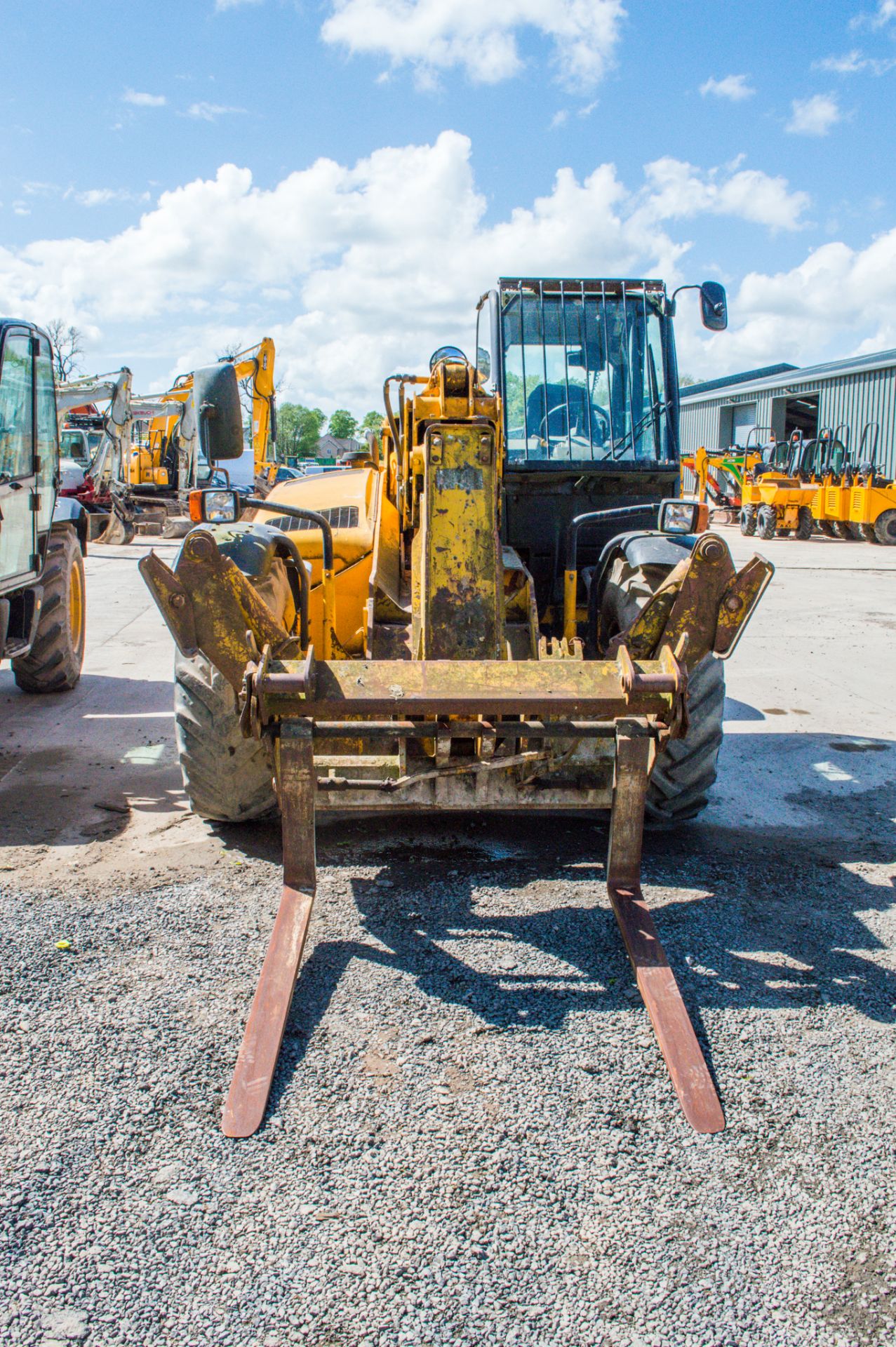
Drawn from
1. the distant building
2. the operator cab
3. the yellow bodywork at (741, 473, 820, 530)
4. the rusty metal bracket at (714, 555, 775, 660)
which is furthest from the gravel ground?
the distant building

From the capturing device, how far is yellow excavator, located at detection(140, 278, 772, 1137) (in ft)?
11.3

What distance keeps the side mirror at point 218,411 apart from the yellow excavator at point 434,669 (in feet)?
0.04

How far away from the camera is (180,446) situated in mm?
23422

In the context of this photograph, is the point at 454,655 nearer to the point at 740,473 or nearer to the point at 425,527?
the point at 425,527

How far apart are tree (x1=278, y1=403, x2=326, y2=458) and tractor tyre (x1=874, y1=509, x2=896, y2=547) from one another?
53453mm

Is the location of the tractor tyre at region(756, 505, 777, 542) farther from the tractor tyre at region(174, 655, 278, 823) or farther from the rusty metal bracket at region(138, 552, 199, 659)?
the rusty metal bracket at region(138, 552, 199, 659)

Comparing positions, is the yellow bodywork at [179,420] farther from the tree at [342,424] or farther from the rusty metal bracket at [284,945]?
the tree at [342,424]

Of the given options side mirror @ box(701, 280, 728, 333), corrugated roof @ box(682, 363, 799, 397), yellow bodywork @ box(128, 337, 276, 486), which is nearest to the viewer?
side mirror @ box(701, 280, 728, 333)

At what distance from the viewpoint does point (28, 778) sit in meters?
5.85

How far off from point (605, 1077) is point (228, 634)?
6.32 ft

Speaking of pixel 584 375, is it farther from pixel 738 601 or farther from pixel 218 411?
pixel 738 601

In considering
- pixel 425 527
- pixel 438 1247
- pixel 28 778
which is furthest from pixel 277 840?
pixel 438 1247

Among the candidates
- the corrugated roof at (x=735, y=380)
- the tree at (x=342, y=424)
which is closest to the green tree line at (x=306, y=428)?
the tree at (x=342, y=424)

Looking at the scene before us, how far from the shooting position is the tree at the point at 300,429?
258 feet
